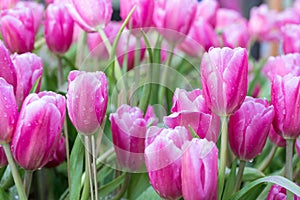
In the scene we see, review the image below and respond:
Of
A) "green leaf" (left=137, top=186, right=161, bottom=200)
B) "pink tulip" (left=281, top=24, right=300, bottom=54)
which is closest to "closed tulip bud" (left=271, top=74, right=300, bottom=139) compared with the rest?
"green leaf" (left=137, top=186, right=161, bottom=200)

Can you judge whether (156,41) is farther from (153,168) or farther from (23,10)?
(153,168)

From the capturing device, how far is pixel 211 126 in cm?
42

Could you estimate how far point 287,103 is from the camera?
1.47 feet

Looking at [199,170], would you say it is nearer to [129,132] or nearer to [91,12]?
[129,132]

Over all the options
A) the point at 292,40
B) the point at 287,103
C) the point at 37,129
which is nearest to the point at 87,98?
the point at 37,129

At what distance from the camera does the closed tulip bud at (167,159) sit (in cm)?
38

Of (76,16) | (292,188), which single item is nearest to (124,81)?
(76,16)

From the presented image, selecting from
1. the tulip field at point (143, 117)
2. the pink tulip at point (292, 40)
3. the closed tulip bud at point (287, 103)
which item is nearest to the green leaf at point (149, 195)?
the tulip field at point (143, 117)

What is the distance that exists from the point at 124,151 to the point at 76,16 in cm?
15

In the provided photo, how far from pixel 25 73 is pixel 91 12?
0.09 m

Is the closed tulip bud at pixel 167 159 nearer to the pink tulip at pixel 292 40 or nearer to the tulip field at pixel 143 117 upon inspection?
the tulip field at pixel 143 117

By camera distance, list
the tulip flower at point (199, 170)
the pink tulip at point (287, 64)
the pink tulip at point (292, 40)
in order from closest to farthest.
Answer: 1. the tulip flower at point (199, 170)
2. the pink tulip at point (287, 64)
3. the pink tulip at point (292, 40)

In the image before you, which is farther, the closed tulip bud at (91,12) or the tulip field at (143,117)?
the closed tulip bud at (91,12)

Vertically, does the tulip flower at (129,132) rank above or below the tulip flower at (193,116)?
below
